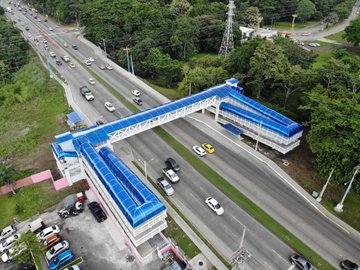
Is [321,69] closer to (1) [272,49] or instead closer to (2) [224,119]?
(1) [272,49]

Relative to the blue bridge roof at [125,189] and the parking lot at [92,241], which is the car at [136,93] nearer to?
the blue bridge roof at [125,189]

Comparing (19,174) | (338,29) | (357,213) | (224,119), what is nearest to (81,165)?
(19,174)

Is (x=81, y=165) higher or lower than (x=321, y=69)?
lower

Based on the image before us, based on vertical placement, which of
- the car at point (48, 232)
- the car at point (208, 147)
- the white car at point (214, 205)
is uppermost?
the car at point (208, 147)

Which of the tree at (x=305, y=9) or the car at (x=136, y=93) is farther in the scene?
the tree at (x=305, y=9)

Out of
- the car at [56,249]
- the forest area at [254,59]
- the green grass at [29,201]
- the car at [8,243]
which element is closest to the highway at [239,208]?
the forest area at [254,59]

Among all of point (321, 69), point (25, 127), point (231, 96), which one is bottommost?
point (25, 127)
